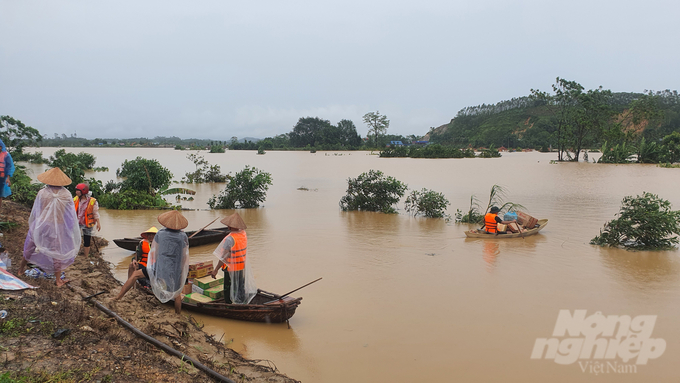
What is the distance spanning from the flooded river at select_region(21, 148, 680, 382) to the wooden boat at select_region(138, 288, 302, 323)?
0.14 m

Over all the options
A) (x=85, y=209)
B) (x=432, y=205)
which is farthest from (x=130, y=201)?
(x=432, y=205)

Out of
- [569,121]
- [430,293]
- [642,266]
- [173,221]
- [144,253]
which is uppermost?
[569,121]

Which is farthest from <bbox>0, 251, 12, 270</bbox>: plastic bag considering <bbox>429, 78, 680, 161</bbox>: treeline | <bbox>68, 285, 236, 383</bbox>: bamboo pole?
<bbox>429, 78, 680, 161</bbox>: treeline

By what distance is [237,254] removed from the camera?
5.36m

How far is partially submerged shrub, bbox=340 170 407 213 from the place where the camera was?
1582 centimetres

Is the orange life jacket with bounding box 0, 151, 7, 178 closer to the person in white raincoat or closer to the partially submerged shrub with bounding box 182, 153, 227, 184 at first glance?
the person in white raincoat

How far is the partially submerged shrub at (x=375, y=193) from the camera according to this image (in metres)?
15.8

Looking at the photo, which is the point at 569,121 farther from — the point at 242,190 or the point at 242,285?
the point at 242,285

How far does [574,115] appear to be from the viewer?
133 ft

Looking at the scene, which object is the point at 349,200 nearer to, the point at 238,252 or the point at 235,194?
the point at 235,194

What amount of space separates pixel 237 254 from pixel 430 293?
12.0 feet

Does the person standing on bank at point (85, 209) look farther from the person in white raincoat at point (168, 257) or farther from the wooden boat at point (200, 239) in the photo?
→ the person in white raincoat at point (168, 257)

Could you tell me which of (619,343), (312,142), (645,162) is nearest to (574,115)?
(645,162)

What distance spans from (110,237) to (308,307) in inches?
282
